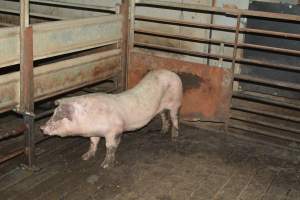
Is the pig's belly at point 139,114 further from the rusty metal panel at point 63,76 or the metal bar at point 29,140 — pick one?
the metal bar at point 29,140

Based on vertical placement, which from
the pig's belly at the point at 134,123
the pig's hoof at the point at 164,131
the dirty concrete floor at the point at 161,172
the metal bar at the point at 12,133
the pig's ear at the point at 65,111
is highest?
the pig's ear at the point at 65,111

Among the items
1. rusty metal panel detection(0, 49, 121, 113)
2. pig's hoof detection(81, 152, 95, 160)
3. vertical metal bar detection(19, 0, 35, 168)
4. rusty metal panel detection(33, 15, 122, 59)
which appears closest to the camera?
vertical metal bar detection(19, 0, 35, 168)

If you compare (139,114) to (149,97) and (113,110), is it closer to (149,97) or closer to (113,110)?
(149,97)

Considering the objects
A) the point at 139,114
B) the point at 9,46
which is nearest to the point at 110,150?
the point at 139,114

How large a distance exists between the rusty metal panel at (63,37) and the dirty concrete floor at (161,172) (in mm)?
1194

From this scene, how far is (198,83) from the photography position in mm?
5824

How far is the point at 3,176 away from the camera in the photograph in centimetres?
455

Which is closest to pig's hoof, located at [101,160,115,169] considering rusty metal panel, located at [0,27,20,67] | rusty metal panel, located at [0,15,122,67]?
rusty metal panel, located at [0,15,122,67]

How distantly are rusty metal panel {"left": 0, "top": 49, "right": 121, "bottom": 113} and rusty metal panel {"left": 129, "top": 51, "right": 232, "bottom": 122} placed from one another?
34cm

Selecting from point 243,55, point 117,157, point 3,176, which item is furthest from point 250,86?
point 3,176

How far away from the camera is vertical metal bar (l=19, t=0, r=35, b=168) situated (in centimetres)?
418

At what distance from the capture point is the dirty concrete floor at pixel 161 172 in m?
4.37

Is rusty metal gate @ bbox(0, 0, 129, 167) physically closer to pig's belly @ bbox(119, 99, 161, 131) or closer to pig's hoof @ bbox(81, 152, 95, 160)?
pig's hoof @ bbox(81, 152, 95, 160)

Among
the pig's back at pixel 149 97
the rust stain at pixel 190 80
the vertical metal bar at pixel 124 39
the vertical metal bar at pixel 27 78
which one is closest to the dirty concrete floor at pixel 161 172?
the vertical metal bar at pixel 27 78
